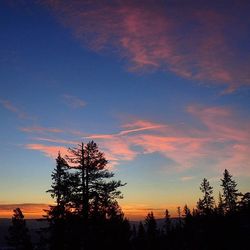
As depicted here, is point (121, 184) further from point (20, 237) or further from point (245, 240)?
point (20, 237)

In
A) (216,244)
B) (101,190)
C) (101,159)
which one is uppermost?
(101,159)

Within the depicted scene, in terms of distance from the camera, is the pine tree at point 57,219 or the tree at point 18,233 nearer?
the pine tree at point 57,219

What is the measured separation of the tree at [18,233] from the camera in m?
50.3

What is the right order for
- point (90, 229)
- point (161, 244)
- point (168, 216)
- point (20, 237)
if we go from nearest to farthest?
point (90, 229) < point (20, 237) < point (161, 244) < point (168, 216)

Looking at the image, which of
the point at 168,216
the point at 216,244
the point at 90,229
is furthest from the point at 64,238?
the point at 168,216

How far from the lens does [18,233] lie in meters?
51.3

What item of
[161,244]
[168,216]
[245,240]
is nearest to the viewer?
[245,240]

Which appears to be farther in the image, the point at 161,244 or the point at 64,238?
the point at 161,244

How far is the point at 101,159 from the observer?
29.7m

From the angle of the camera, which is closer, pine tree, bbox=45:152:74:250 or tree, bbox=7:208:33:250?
pine tree, bbox=45:152:74:250

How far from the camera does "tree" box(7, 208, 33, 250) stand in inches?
1980

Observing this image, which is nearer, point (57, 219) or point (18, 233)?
point (57, 219)

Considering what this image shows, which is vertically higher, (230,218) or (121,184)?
(121,184)

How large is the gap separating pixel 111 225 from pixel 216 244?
882cm
